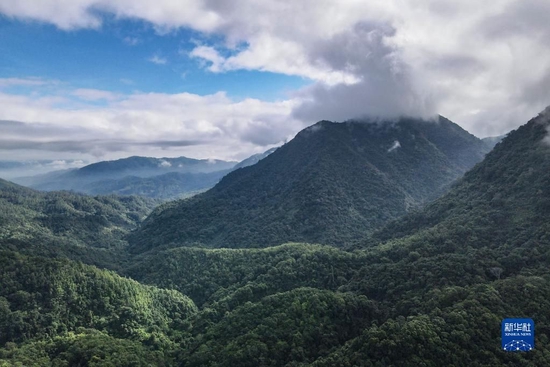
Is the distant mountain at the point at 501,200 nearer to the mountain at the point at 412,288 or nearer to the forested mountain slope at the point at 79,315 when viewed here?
the mountain at the point at 412,288

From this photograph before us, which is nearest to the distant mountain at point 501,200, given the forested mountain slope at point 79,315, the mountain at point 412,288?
the mountain at point 412,288

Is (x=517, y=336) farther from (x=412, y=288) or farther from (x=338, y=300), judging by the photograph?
(x=338, y=300)

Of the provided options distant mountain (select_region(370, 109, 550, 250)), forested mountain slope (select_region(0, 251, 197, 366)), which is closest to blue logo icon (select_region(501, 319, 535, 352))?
distant mountain (select_region(370, 109, 550, 250))

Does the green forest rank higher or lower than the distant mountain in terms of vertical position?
lower

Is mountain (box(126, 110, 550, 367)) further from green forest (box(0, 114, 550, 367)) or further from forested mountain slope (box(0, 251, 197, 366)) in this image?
forested mountain slope (box(0, 251, 197, 366))

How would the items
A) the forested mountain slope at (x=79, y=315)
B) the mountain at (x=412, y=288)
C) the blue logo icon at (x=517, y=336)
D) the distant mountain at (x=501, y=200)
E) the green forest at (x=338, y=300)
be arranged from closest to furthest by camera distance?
the blue logo icon at (x=517, y=336) → the mountain at (x=412, y=288) → the green forest at (x=338, y=300) → the forested mountain slope at (x=79, y=315) → the distant mountain at (x=501, y=200)

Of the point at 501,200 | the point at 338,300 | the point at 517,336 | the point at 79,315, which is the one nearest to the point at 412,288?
the point at 338,300

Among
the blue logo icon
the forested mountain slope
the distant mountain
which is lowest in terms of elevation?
the forested mountain slope

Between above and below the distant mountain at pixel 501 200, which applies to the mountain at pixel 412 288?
below
